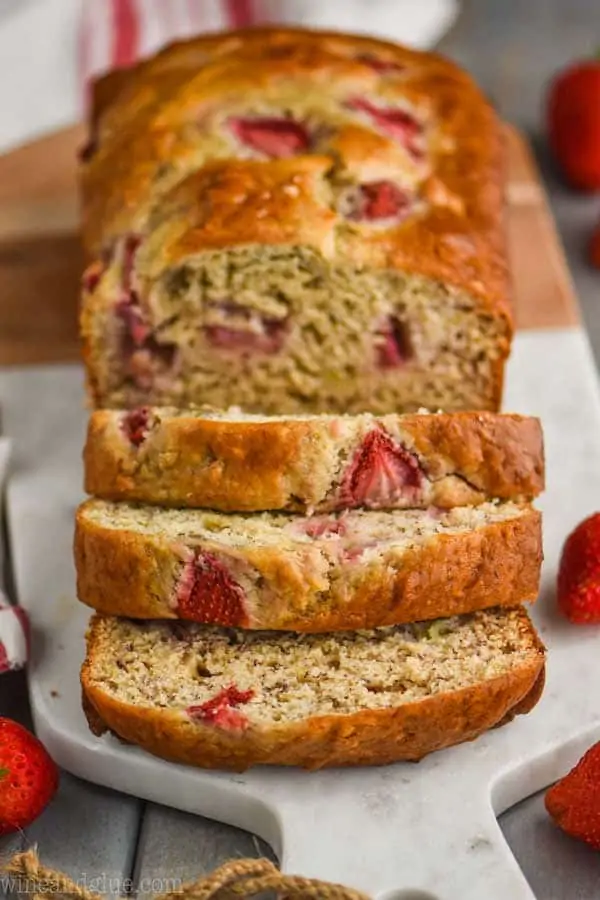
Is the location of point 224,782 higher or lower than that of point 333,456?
lower

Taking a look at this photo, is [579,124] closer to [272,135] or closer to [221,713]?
[272,135]

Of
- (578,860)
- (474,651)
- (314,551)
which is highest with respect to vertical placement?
(314,551)

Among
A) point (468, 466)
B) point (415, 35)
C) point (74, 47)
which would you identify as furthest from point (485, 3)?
point (468, 466)

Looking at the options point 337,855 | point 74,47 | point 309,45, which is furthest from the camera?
point 74,47

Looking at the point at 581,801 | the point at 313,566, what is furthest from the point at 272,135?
the point at 581,801

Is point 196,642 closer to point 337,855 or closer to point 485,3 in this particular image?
point 337,855

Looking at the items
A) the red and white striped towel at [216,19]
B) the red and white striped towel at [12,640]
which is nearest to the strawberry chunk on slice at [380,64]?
the red and white striped towel at [216,19]
